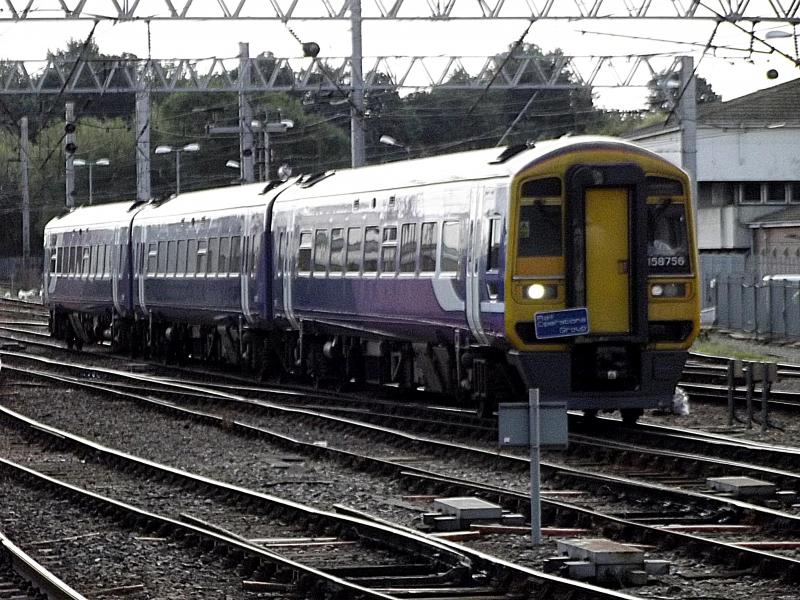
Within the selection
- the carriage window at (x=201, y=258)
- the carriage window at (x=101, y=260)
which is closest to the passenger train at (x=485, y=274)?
the carriage window at (x=201, y=258)

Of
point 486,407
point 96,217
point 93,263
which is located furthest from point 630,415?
point 96,217

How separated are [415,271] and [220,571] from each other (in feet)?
31.2

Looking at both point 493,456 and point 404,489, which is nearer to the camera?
point 404,489

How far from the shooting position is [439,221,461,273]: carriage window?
18.4m

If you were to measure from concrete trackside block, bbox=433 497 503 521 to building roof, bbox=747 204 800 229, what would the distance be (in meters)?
42.0

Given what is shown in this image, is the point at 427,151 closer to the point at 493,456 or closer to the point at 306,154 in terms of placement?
the point at 306,154

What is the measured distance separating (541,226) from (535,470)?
20.6 feet

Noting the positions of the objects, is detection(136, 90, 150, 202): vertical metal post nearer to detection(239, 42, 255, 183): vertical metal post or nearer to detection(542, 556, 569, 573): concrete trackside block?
detection(239, 42, 255, 183): vertical metal post

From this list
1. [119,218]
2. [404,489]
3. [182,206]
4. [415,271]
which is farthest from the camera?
[119,218]

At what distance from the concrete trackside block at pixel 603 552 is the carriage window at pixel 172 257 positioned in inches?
826

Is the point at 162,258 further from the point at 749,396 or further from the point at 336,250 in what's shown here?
the point at 749,396

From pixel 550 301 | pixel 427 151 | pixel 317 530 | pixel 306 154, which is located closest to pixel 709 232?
pixel 427 151

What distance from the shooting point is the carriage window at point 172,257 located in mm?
30531

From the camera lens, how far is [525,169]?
1700cm
